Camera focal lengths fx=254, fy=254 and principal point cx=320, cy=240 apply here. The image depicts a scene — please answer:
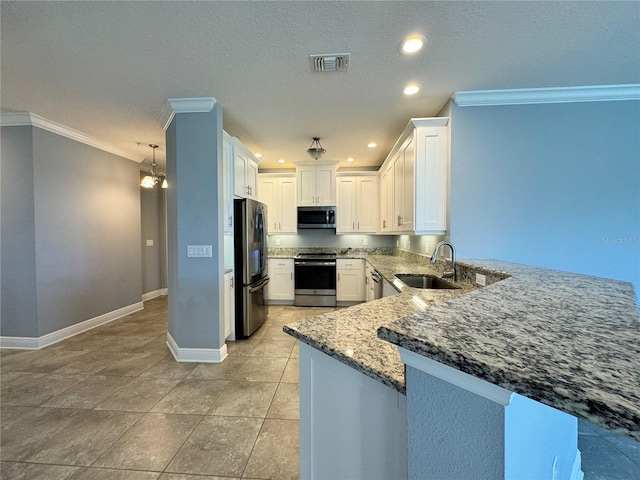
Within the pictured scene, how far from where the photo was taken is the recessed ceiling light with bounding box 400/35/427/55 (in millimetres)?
1660

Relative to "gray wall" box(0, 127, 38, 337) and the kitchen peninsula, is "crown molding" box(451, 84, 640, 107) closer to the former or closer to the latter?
the kitchen peninsula

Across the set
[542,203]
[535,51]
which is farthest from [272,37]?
[542,203]

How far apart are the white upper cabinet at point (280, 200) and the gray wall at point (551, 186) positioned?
2.90 metres

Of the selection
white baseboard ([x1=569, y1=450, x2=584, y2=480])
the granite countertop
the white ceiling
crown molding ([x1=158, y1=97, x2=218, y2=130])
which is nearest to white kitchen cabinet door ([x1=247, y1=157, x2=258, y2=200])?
the white ceiling

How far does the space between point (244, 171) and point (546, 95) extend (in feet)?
10.5

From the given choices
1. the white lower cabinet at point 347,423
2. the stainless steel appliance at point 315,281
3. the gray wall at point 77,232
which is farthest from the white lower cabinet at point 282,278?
the white lower cabinet at point 347,423

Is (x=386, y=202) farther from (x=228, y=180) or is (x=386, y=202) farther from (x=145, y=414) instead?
(x=145, y=414)

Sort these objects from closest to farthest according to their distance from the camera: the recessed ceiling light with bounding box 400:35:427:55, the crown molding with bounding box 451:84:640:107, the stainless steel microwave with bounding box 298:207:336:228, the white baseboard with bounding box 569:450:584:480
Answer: the white baseboard with bounding box 569:450:584:480 < the recessed ceiling light with bounding box 400:35:427:55 < the crown molding with bounding box 451:84:640:107 < the stainless steel microwave with bounding box 298:207:336:228

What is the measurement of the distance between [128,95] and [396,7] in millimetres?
2397

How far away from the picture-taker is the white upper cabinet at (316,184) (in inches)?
179

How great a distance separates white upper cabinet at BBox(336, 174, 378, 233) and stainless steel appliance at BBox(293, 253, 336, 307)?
2.56 ft

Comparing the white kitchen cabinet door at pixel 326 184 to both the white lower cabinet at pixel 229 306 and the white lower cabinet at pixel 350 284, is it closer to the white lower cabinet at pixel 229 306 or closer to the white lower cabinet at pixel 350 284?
the white lower cabinet at pixel 350 284

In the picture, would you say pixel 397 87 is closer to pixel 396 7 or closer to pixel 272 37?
pixel 396 7

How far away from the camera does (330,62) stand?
6.19 feet
